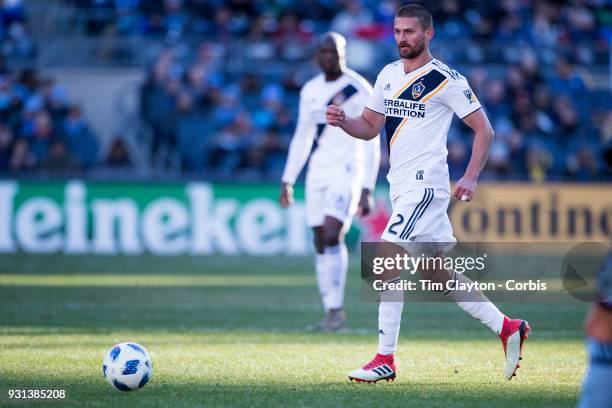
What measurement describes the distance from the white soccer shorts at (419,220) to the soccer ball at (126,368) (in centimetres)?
204

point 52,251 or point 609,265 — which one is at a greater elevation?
point 609,265

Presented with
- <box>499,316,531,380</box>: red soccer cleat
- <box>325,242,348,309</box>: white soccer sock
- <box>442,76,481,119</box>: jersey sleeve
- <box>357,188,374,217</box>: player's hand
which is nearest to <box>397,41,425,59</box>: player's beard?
<box>442,76,481,119</box>: jersey sleeve

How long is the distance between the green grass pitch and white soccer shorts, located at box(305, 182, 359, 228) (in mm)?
1189

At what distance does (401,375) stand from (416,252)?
100 centimetres

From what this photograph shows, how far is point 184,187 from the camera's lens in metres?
22.1

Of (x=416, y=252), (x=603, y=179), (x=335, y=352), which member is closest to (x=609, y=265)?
(x=416, y=252)

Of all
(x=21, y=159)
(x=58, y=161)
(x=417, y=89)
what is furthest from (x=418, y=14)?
(x=21, y=159)

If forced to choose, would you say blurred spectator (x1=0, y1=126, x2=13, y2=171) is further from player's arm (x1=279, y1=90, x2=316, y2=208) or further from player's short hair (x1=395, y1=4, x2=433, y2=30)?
player's short hair (x1=395, y1=4, x2=433, y2=30)

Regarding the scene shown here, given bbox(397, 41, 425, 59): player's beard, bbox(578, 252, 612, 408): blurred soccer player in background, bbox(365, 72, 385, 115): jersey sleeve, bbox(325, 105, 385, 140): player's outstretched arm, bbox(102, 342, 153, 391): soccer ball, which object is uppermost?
bbox(397, 41, 425, 59): player's beard

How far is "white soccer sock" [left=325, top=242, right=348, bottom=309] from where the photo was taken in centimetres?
1184

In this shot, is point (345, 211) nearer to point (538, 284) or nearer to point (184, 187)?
point (538, 284)

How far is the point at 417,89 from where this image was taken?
8.43m

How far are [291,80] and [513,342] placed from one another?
1810 cm

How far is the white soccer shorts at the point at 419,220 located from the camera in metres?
8.36
